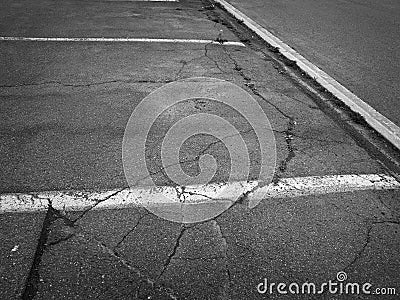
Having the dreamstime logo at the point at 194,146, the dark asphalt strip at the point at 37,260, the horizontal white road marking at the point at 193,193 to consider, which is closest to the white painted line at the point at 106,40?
the dreamstime logo at the point at 194,146

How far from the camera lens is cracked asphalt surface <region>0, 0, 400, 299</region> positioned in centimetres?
258

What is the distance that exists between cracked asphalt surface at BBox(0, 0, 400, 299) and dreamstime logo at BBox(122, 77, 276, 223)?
0.03 metres

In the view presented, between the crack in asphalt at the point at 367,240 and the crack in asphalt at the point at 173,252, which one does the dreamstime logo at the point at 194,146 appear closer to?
the crack in asphalt at the point at 173,252

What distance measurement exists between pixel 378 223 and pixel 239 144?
5.18 feet

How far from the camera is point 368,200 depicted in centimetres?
337

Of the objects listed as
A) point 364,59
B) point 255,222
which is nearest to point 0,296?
point 255,222

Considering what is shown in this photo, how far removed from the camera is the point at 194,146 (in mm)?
4012

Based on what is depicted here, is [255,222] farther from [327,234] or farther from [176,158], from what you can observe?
[176,158]
